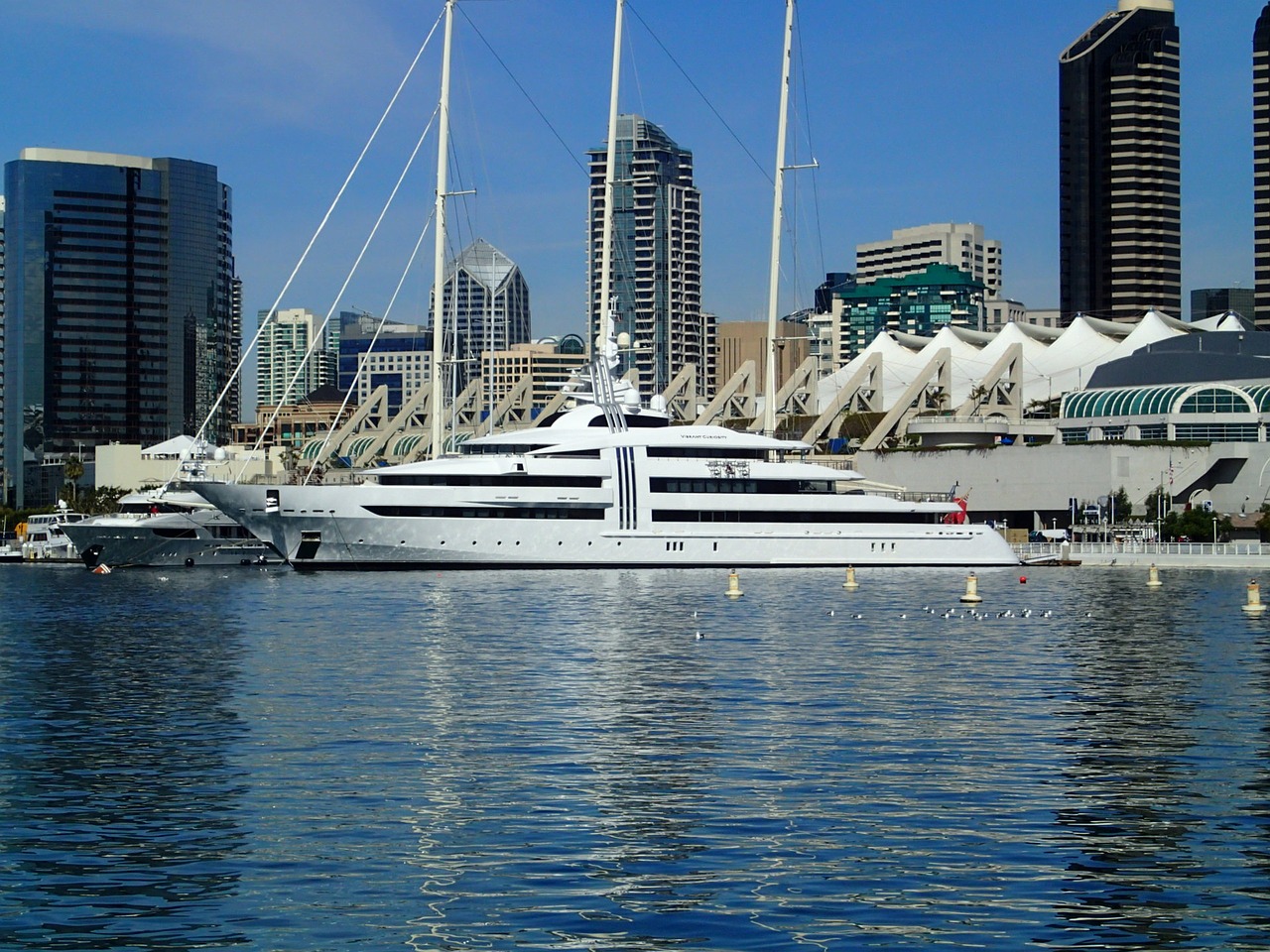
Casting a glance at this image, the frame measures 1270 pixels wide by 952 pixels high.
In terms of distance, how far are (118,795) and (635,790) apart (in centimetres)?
619

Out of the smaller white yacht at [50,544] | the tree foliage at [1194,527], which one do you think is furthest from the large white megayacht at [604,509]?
the smaller white yacht at [50,544]

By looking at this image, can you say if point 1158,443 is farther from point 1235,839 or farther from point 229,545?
point 1235,839

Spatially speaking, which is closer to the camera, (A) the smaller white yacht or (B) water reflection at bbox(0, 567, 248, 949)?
(B) water reflection at bbox(0, 567, 248, 949)

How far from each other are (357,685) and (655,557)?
37.9 metres

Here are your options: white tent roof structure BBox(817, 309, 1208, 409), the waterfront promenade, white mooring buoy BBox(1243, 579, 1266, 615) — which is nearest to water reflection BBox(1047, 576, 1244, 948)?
white mooring buoy BBox(1243, 579, 1266, 615)

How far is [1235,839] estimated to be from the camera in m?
17.3

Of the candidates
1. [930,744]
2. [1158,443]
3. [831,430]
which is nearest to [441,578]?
[930,744]

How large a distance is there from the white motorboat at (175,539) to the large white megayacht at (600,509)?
1791 centimetres

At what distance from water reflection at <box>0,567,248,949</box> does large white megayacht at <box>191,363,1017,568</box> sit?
2641 cm

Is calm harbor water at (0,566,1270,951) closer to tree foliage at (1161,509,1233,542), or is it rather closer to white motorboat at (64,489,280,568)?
white motorboat at (64,489,280,568)

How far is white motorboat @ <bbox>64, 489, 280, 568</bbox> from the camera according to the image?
85375 mm

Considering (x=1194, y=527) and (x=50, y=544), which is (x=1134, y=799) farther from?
(x=50, y=544)

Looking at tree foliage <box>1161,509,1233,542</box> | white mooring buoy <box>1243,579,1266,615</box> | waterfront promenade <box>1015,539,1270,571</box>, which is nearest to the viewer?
white mooring buoy <box>1243,579,1266,615</box>

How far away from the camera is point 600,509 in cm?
6638
